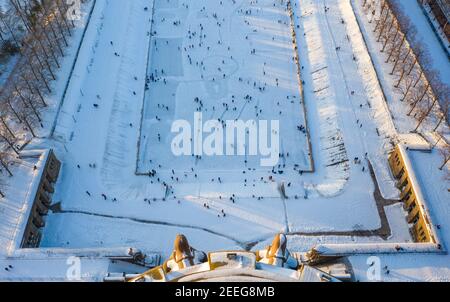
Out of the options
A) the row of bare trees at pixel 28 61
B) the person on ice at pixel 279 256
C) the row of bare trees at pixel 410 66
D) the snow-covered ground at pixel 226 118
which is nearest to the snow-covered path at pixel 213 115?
the snow-covered ground at pixel 226 118

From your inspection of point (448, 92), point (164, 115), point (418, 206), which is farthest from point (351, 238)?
point (164, 115)

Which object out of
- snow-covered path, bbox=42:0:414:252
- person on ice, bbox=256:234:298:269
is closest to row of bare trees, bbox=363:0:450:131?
snow-covered path, bbox=42:0:414:252

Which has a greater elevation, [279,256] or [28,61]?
[28,61]

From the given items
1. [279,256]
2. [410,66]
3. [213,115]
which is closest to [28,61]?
[213,115]

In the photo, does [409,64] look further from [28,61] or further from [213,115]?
[28,61]

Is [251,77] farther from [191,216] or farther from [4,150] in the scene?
[4,150]

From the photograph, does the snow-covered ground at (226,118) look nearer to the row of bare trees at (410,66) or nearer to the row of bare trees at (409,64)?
the row of bare trees at (410,66)

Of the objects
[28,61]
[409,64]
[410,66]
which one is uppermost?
[28,61]

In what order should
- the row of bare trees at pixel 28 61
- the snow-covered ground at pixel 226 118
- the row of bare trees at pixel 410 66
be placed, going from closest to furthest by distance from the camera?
the snow-covered ground at pixel 226 118 < the row of bare trees at pixel 28 61 < the row of bare trees at pixel 410 66
